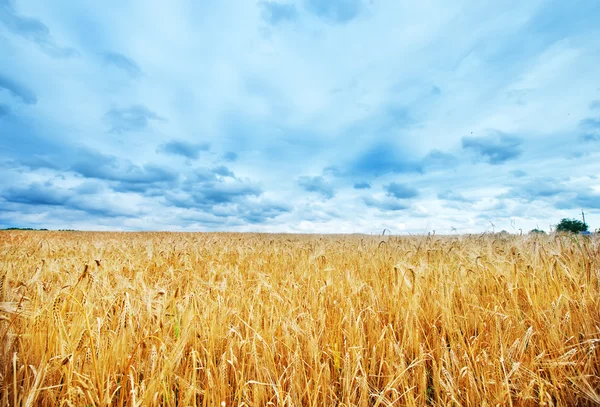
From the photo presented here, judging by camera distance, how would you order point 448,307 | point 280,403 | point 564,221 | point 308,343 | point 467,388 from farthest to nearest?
1. point 564,221
2. point 448,307
3. point 308,343
4. point 467,388
5. point 280,403

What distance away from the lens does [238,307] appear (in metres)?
3.37

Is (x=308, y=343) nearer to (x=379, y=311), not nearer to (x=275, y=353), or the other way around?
(x=275, y=353)

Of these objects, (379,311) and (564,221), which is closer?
(379,311)

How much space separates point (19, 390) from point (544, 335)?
3.75 meters

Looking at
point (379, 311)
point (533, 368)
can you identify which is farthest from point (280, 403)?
point (533, 368)

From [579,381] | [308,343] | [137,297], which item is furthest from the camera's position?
[137,297]

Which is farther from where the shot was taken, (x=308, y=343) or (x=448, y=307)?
(x=448, y=307)

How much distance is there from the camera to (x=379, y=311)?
10.1ft

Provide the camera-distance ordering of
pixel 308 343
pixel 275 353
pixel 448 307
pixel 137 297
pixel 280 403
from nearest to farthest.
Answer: pixel 280 403 → pixel 308 343 → pixel 275 353 → pixel 448 307 → pixel 137 297

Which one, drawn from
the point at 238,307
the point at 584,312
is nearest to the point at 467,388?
the point at 584,312

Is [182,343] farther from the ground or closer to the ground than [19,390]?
farther from the ground

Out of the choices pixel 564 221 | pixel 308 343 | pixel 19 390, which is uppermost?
pixel 564 221

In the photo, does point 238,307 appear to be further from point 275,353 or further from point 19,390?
point 19,390

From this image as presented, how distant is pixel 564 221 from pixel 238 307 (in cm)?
2794
